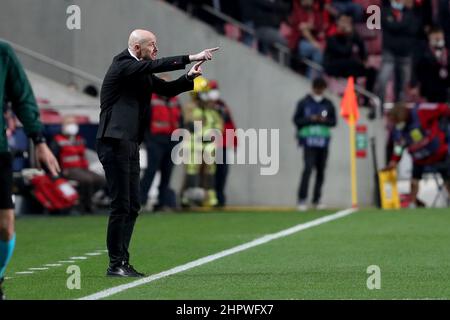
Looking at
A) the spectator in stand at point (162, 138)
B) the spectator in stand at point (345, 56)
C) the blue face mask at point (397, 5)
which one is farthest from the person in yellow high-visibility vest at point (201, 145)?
the blue face mask at point (397, 5)

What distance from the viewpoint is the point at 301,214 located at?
77.7 feet

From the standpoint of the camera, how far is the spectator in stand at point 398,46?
94.2 ft

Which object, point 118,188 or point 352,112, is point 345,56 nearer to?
point 352,112

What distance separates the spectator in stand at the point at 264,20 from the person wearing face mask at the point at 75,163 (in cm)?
466

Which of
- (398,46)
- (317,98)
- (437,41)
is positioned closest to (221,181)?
(317,98)

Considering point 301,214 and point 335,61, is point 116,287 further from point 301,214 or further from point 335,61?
point 335,61

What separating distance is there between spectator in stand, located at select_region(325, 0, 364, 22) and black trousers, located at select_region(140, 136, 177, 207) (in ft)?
17.9

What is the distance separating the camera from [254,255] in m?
15.5

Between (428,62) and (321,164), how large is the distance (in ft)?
11.1

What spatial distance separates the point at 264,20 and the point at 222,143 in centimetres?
291

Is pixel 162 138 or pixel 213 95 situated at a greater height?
pixel 213 95

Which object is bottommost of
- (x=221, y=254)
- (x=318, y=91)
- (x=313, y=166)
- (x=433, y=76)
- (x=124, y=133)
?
(x=221, y=254)

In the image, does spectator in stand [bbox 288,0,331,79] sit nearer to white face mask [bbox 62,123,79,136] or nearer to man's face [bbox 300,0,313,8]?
man's face [bbox 300,0,313,8]

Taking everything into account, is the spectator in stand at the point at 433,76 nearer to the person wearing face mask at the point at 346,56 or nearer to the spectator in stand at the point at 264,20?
the person wearing face mask at the point at 346,56
